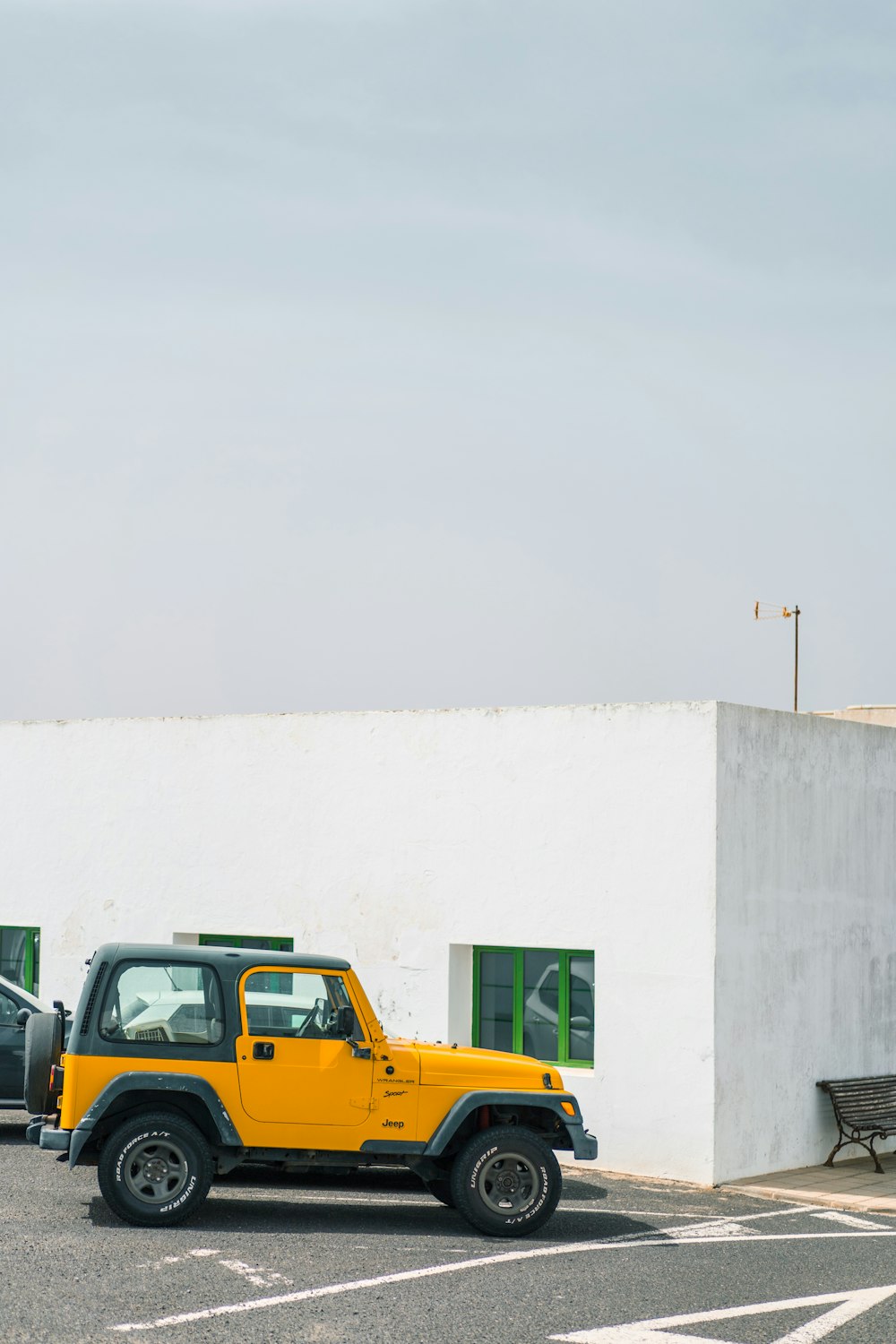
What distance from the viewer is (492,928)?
14.8m

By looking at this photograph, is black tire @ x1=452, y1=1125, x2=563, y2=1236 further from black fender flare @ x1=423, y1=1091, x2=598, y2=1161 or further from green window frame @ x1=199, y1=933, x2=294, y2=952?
green window frame @ x1=199, y1=933, x2=294, y2=952

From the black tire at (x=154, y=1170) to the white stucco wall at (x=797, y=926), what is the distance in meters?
5.16

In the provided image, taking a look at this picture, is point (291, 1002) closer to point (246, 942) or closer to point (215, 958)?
point (215, 958)

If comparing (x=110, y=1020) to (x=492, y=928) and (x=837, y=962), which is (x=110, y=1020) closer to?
(x=492, y=928)

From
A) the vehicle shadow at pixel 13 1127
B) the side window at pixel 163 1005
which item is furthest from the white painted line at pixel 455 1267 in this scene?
the vehicle shadow at pixel 13 1127

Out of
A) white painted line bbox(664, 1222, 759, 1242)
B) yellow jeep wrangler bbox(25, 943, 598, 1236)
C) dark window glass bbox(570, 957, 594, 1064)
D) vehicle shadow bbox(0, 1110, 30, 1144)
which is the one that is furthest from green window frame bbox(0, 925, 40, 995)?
white painted line bbox(664, 1222, 759, 1242)

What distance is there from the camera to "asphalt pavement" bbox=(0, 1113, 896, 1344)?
8234 millimetres

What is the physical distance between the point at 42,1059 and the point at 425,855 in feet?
17.3

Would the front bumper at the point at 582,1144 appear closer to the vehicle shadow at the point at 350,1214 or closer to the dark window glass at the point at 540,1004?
the vehicle shadow at the point at 350,1214

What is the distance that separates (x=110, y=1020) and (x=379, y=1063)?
1.85m

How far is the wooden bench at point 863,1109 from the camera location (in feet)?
47.9

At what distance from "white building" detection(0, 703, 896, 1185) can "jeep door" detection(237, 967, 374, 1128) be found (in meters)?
4.17

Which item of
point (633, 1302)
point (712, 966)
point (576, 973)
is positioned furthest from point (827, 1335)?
point (576, 973)

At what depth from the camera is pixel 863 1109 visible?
585 inches
